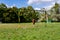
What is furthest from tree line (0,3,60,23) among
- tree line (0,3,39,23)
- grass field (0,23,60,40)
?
grass field (0,23,60,40)

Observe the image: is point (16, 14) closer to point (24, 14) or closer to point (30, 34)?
point (24, 14)

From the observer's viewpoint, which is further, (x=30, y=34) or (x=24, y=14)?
(x=24, y=14)

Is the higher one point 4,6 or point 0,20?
point 4,6

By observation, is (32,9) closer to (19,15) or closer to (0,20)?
(19,15)

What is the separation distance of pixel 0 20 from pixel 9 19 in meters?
3.53

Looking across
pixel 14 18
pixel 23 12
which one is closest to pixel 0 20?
pixel 14 18

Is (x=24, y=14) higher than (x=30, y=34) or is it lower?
higher

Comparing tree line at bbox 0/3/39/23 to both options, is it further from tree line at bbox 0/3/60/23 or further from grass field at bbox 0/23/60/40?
grass field at bbox 0/23/60/40

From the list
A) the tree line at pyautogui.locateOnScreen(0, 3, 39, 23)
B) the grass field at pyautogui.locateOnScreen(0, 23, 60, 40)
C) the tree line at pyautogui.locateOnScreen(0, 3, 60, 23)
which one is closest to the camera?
the grass field at pyautogui.locateOnScreen(0, 23, 60, 40)

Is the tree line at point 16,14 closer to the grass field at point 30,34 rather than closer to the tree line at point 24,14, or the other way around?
the tree line at point 24,14

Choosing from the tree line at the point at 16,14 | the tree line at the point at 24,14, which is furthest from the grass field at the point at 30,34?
the tree line at the point at 24,14

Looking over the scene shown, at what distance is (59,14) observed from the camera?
69.6m

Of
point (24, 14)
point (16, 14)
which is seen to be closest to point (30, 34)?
point (24, 14)

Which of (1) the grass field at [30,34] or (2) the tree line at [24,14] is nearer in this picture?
(1) the grass field at [30,34]
